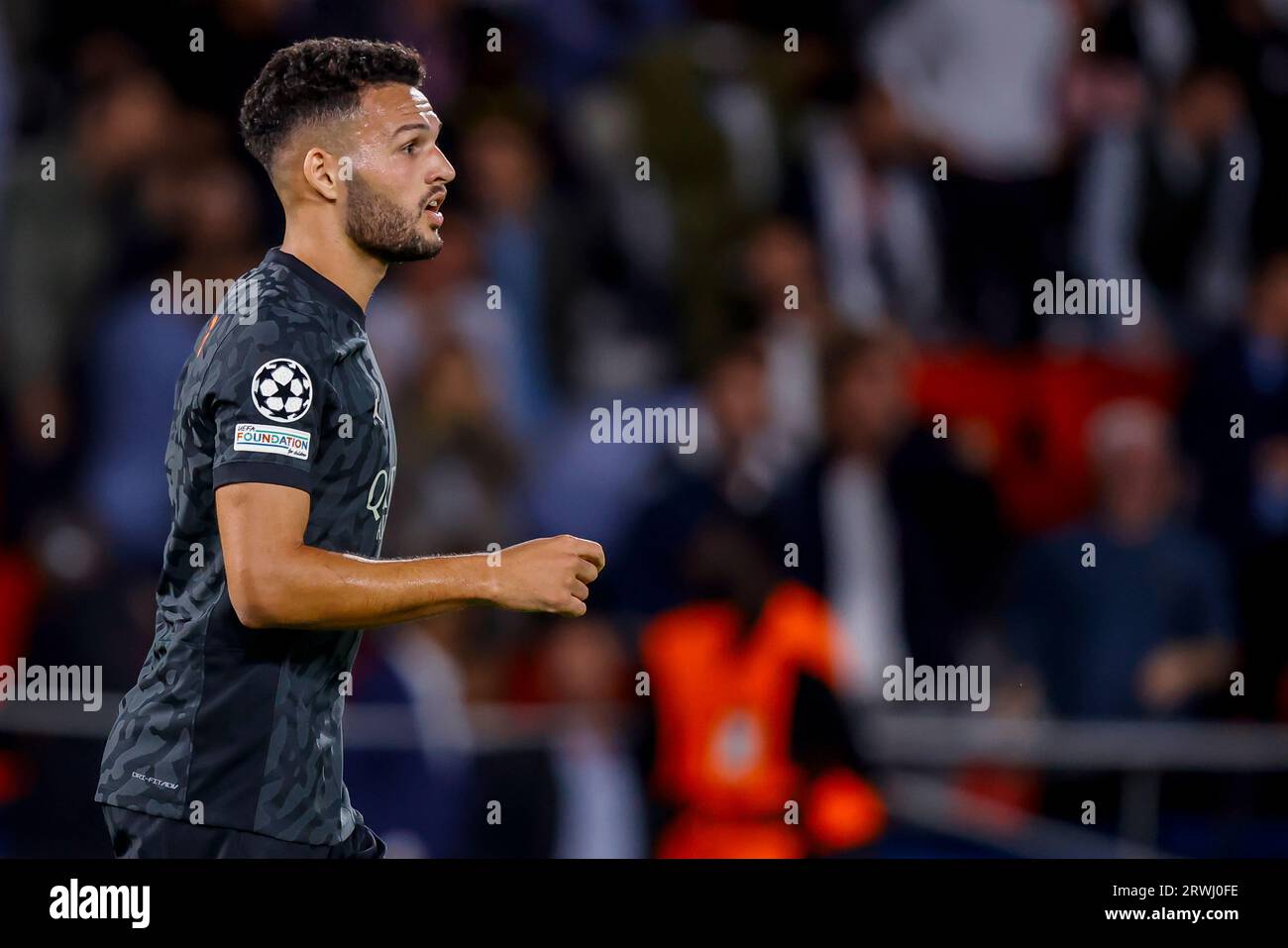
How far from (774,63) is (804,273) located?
1.11m

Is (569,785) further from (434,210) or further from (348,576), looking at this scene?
(348,576)

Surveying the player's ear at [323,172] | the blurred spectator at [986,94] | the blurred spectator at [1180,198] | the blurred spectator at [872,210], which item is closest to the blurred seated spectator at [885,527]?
the blurred spectator at [872,210]

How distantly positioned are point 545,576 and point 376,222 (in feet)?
2.40

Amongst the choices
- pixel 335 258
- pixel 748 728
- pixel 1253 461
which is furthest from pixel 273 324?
pixel 1253 461

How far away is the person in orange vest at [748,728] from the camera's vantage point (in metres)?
5.58

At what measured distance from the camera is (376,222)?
3.21 metres

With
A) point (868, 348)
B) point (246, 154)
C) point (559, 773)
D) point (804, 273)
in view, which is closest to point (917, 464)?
point (868, 348)

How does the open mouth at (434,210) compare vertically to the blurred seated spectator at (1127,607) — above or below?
above

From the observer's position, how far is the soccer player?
2.88 meters

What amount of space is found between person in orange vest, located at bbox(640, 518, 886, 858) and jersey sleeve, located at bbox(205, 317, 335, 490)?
9.51 feet

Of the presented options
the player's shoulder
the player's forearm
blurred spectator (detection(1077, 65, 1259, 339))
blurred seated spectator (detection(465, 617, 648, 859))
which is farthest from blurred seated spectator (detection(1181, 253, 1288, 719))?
the player's shoulder

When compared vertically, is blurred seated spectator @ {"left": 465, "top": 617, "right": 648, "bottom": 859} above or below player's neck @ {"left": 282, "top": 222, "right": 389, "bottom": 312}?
below

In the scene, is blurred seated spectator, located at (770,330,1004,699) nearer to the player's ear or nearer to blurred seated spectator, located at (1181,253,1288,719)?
blurred seated spectator, located at (1181,253,1288,719)

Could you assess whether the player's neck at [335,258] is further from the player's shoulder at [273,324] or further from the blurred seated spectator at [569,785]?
the blurred seated spectator at [569,785]
